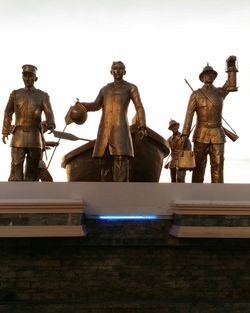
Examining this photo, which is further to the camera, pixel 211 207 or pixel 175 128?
pixel 175 128

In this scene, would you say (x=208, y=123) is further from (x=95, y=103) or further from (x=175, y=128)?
(x=175, y=128)

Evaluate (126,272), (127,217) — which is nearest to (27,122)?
(127,217)

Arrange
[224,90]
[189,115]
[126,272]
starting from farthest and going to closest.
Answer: [224,90] < [189,115] < [126,272]

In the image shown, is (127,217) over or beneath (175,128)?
beneath

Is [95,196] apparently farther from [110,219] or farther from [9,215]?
[9,215]

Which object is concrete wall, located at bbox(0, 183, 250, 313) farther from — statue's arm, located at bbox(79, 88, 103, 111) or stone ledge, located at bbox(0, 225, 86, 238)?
statue's arm, located at bbox(79, 88, 103, 111)

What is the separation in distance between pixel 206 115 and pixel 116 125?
1.28 m

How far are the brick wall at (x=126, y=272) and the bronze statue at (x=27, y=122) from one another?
1236 mm

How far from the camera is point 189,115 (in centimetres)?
589

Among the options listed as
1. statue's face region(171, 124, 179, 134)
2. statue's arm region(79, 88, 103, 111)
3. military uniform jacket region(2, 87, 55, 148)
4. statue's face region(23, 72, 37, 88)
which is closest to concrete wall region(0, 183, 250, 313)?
military uniform jacket region(2, 87, 55, 148)

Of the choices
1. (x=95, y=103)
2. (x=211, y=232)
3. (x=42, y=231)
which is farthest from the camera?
(x=95, y=103)

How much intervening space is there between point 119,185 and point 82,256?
93 cm

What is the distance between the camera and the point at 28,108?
562 centimetres

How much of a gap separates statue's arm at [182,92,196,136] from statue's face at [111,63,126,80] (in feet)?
3.34
